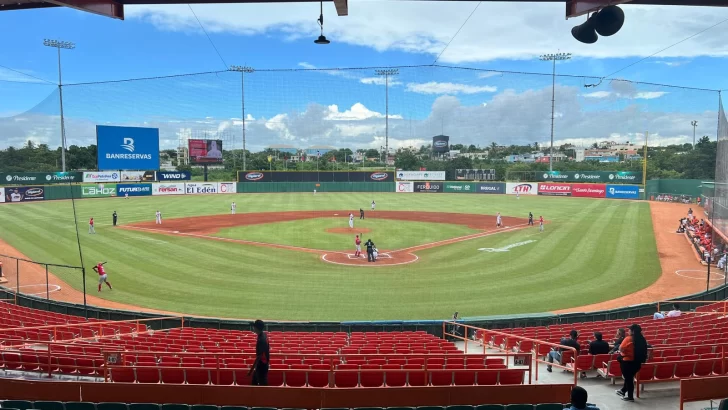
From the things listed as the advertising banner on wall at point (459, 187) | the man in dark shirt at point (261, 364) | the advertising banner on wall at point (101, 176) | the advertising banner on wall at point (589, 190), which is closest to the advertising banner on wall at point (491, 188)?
the advertising banner on wall at point (459, 187)

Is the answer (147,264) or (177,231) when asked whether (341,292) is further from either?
(177,231)

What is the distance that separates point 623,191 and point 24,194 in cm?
7729

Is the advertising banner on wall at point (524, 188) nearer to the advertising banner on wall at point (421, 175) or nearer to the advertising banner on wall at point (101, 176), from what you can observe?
the advertising banner on wall at point (421, 175)

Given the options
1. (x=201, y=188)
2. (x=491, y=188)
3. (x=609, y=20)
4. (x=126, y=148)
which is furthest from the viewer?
(x=491, y=188)

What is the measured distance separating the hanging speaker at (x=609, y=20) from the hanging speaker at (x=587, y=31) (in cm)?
8

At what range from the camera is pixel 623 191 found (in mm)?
65875

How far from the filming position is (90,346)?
29.8ft

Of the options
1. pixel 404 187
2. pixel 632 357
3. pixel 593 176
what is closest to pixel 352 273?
pixel 632 357

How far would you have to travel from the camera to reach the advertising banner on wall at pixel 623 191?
6519cm

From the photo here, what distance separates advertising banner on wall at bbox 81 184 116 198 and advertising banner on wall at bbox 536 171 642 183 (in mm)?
65052

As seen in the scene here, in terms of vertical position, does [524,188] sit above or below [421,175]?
below

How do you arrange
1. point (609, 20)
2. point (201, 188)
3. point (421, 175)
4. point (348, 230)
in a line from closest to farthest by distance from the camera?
point (609, 20) → point (348, 230) → point (201, 188) → point (421, 175)

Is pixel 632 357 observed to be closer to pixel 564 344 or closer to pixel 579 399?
pixel 564 344

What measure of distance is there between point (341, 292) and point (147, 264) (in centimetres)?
1118
